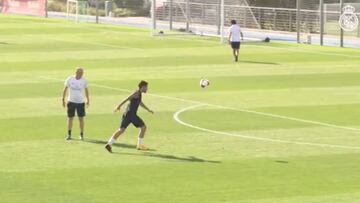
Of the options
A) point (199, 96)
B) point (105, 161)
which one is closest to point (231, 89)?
point (199, 96)

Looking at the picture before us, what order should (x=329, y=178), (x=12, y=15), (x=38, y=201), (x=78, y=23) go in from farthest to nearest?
1. (x=12, y=15)
2. (x=78, y=23)
3. (x=329, y=178)
4. (x=38, y=201)

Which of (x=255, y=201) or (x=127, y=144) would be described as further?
(x=127, y=144)

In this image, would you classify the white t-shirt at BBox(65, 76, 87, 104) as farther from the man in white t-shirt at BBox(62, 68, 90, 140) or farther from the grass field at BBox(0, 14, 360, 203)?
the grass field at BBox(0, 14, 360, 203)

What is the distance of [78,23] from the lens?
76500 mm

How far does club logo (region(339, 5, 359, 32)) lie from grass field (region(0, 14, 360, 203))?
147 inches

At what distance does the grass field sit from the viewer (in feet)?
68.4

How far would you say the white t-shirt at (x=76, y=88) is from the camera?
26.6m

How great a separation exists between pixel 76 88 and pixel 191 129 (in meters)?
3.67

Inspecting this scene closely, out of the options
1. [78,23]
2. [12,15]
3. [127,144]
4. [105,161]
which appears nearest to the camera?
[105,161]

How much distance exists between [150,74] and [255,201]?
79.1 feet

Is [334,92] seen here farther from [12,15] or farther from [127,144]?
[12,15]

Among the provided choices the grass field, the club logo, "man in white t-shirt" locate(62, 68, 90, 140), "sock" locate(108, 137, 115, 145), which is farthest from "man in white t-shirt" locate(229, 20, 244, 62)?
"sock" locate(108, 137, 115, 145)

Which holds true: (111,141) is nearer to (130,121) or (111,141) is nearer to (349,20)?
(130,121)

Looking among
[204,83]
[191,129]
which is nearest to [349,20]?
[204,83]
